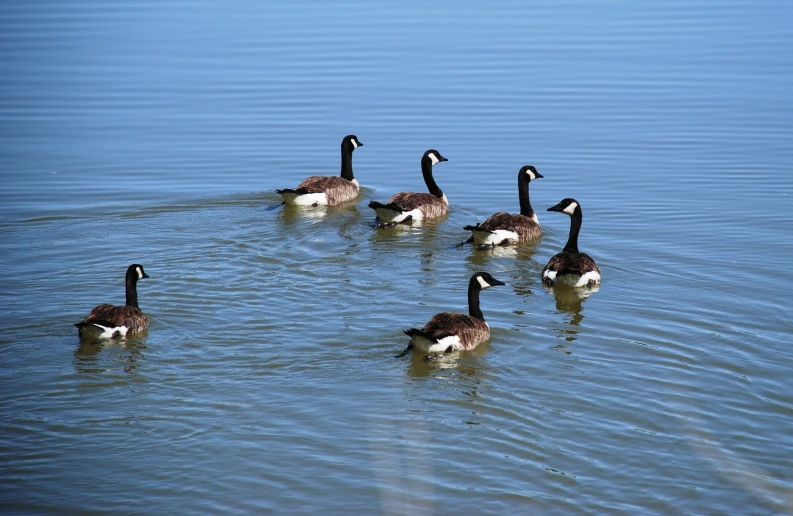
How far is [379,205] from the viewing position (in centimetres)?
1616

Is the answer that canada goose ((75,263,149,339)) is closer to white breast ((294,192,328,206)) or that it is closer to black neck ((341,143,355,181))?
white breast ((294,192,328,206))

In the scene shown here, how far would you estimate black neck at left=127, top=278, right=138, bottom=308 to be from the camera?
38.7ft

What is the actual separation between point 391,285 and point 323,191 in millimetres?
4455

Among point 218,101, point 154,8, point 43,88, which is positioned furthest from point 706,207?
point 154,8

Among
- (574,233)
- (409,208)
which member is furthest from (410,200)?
(574,233)

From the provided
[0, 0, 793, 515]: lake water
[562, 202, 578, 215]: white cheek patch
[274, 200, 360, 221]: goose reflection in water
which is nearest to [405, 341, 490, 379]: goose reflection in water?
[0, 0, 793, 515]: lake water

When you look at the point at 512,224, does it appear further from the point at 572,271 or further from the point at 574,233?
the point at 572,271

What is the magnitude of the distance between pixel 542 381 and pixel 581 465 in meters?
1.81

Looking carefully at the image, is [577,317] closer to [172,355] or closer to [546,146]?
[172,355]

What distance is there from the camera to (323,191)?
1755cm

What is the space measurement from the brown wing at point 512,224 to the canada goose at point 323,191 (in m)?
3.23

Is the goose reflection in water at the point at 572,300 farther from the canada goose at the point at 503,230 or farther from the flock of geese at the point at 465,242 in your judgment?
the canada goose at the point at 503,230

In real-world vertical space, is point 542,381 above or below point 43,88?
below

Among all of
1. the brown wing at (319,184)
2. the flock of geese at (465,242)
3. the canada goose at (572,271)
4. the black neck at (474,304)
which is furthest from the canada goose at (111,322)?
the brown wing at (319,184)
